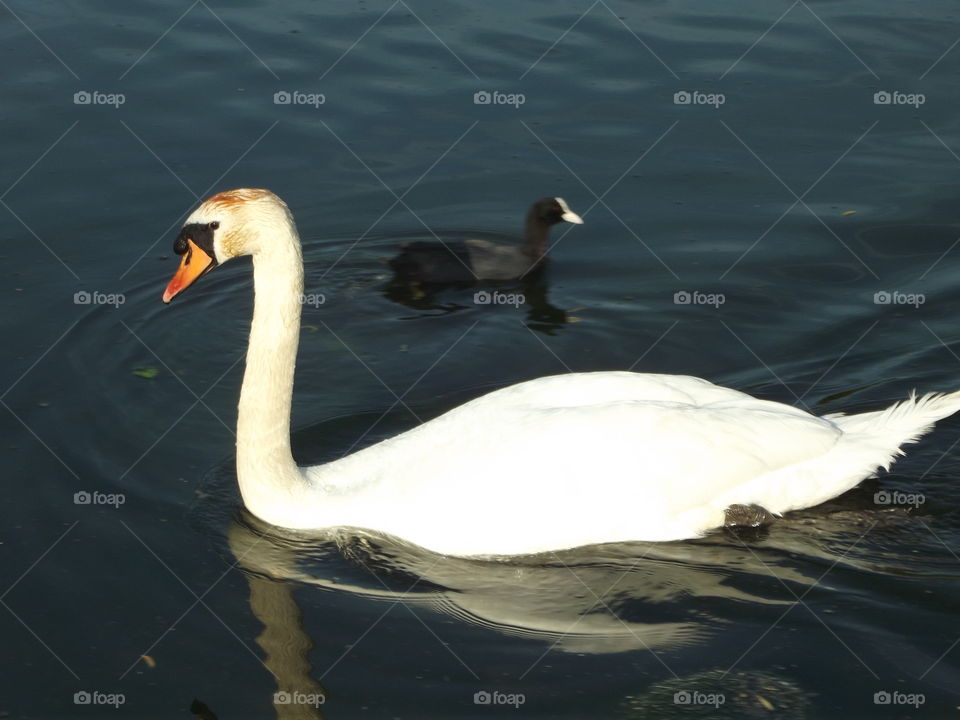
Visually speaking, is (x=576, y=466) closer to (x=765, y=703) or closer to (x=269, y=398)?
(x=765, y=703)

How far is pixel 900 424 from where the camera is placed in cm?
740

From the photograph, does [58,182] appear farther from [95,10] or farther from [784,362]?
[784,362]

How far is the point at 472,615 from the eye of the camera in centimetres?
658

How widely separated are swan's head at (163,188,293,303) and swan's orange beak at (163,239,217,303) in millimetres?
31

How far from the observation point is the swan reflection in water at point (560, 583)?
6.44 m

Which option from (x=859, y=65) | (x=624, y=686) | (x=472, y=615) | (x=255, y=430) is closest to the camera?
(x=624, y=686)

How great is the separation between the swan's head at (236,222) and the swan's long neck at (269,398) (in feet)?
0.46

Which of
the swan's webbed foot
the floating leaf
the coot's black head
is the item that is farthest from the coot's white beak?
the floating leaf

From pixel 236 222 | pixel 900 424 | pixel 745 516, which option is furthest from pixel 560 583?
pixel 236 222

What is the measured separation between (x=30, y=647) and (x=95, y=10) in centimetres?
980

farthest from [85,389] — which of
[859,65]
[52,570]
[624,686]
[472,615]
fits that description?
[859,65]

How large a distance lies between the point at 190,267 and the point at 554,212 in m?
4.27

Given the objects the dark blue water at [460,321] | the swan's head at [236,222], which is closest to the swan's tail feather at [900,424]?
the dark blue water at [460,321]

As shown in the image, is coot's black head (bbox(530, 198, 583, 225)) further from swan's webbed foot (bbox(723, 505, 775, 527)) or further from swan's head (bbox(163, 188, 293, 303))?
swan's head (bbox(163, 188, 293, 303))
